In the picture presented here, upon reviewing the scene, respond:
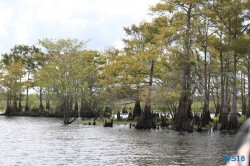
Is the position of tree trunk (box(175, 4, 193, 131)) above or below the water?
above

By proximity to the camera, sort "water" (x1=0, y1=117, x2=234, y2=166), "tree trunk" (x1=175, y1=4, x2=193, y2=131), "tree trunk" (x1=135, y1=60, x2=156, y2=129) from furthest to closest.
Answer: "tree trunk" (x1=135, y1=60, x2=156, y2=129), "tree trunk" (x1=175, y1=4, x2=193, y2=131), "water" (x1=0, y1=117, x2=234, y2=166)

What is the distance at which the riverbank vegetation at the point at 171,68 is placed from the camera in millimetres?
29953

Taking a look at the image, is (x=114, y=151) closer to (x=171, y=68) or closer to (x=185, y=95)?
(x=185, y=95)

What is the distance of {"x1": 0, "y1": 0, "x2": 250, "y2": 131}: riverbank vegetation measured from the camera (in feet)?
98.3

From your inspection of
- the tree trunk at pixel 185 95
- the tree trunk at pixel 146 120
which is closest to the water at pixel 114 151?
the tree trunk at pixel 185 95

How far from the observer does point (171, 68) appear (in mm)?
35844

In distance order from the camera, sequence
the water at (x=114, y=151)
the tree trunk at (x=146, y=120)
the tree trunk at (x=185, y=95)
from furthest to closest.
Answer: the tree trunk at (x=146, y=120) → the tree trunk at (x=185, y=95) → the water at (x=114, y=151)

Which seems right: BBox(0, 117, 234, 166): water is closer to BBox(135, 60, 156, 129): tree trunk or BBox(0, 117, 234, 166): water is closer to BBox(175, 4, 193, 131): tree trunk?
BBox(175, 4, 193, 131): tree trunk

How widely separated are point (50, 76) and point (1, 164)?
93.8ft

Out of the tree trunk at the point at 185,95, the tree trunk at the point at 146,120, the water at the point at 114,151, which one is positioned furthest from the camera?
the tree trunk at the point at 146,120

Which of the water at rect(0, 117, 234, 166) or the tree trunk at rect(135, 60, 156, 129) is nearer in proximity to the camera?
the water at rect(0, 117, 234, 166)

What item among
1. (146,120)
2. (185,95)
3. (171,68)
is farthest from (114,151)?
(171,68)

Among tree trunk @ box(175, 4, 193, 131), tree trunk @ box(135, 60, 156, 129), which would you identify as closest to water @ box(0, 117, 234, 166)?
tree trunk @ box(175, 4, 193, 131)

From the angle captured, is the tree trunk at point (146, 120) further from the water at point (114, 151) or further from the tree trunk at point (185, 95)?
the water at point (114, 151)
